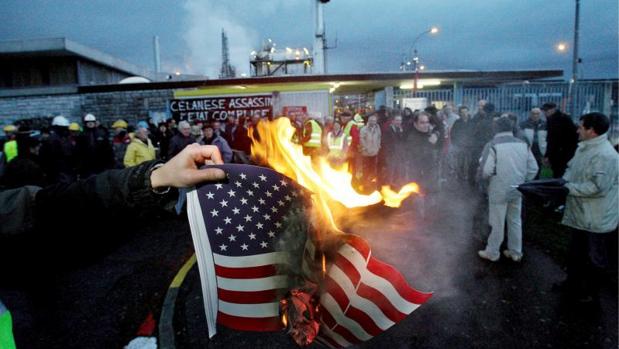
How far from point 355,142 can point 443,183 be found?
13.0 ft

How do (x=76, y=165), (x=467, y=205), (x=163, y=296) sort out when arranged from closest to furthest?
(x=163, y=296), (x=76, y=165), (x=467, y=205)

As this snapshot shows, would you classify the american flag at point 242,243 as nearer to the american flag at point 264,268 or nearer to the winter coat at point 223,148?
the american flag at point 264,268

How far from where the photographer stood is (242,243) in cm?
190

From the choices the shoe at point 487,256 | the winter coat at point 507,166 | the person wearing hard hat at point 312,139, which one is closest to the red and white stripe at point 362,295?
the winter coat at point 507,166

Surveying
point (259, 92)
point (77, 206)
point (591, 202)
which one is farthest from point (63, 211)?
point (259, 92)

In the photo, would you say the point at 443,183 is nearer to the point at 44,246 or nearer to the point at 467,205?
the point at 467,205

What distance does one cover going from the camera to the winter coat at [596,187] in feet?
14.5

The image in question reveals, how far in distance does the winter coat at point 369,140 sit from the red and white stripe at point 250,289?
318 inches

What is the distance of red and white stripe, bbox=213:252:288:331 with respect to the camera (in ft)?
6.21

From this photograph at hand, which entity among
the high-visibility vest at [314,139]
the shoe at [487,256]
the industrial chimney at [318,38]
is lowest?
the shoe at [487,256]

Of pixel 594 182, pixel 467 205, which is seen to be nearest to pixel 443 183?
pixel 467 205

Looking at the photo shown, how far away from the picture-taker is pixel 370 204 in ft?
7.72

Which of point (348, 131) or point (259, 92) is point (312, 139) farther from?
point (259, 92)

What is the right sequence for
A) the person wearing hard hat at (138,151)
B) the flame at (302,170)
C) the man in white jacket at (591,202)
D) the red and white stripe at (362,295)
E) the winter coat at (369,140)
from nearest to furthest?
the red and white stripe at (362,295), the flame at (302,170), the man in white jacket at (591,202), the person wearing hard hat at (138,151), the winter coat at (369,140)
